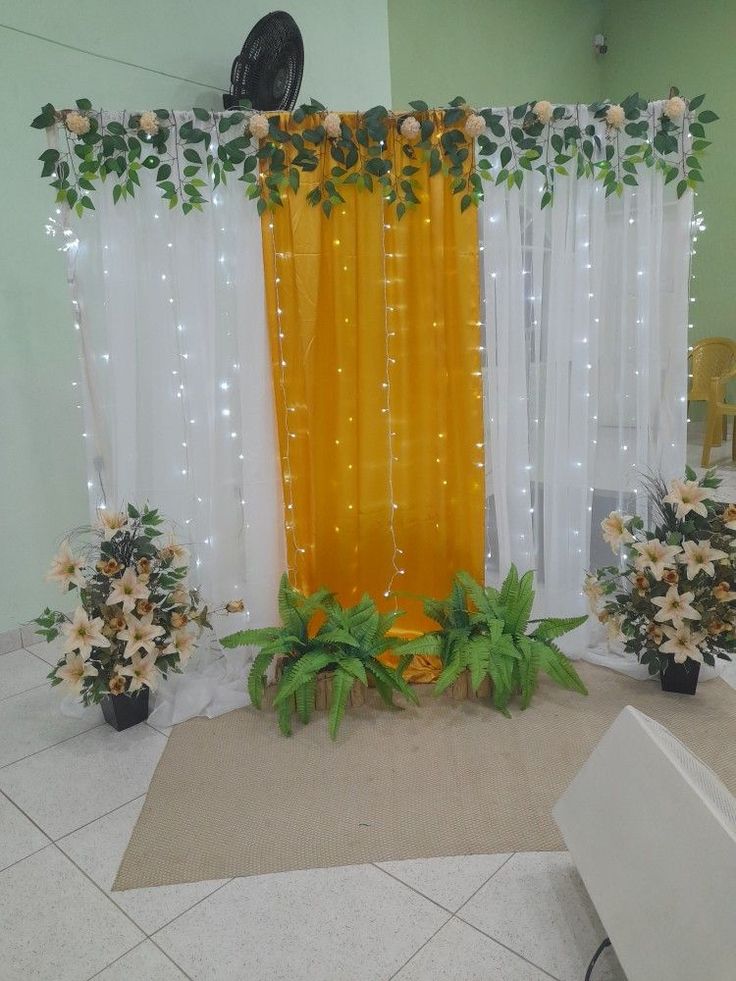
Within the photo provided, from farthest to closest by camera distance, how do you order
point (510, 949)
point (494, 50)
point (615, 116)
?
point (494, 50) < point (615, 116) < point (510, 949)

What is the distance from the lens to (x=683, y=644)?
237cm

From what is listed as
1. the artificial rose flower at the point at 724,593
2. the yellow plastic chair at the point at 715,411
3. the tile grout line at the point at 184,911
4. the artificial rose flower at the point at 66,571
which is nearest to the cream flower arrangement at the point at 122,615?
the artificial rose flower at the point at 66,571

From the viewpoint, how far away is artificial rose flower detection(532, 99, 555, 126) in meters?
2.33

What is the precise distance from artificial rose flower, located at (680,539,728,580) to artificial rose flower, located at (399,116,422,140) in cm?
164

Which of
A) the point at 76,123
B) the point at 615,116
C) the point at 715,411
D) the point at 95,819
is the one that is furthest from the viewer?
the point at 715,411

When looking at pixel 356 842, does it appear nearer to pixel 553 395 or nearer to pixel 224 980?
pixel 224 980

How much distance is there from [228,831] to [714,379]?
5229 millimetres

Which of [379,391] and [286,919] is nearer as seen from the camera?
[286,919]

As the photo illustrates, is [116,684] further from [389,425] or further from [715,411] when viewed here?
[715,411]

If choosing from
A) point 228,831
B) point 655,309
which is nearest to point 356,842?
point 228,831

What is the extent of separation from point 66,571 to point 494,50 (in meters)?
5.01

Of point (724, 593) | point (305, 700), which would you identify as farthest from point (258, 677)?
point (724, 593)

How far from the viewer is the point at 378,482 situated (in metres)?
2.68

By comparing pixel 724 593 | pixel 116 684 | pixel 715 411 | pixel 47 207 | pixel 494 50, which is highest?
pixel 494 50
